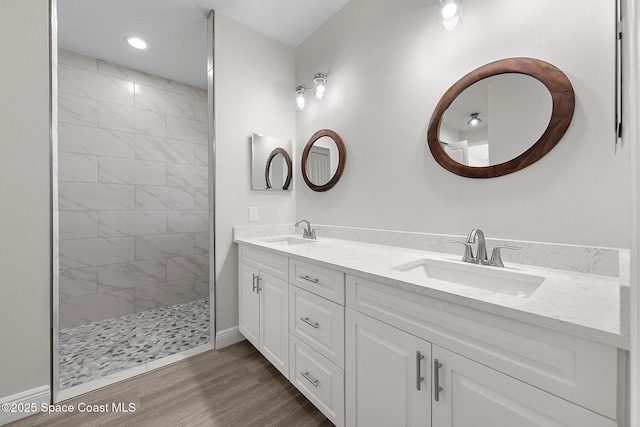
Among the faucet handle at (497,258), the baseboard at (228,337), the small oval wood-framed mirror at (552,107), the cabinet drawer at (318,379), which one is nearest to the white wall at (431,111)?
the small oval wood-framed mirror at (552,107)

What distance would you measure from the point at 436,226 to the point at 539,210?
18.5 inches

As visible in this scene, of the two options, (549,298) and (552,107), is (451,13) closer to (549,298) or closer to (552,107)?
(552,107)

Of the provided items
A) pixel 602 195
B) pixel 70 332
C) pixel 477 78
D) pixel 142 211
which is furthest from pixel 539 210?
pixel 70 332

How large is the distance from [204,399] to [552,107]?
2286 mm

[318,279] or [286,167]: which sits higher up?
[286,167]

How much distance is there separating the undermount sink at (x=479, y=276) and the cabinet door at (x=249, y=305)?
3.65 feet

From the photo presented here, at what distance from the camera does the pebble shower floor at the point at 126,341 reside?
1.80m

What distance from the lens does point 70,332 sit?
2.34 metres

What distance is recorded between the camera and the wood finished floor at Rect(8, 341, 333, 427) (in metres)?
1.35

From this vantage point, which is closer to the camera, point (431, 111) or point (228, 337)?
point (431, 111)

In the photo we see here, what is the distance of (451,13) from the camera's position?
129 cm

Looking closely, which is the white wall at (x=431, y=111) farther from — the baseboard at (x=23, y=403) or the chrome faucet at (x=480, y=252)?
the baseboard at (x=23, y=403)

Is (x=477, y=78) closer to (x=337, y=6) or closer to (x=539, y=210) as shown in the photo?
(x=539, y=210)

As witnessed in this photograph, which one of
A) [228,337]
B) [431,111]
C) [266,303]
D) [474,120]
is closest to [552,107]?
[474,120]
